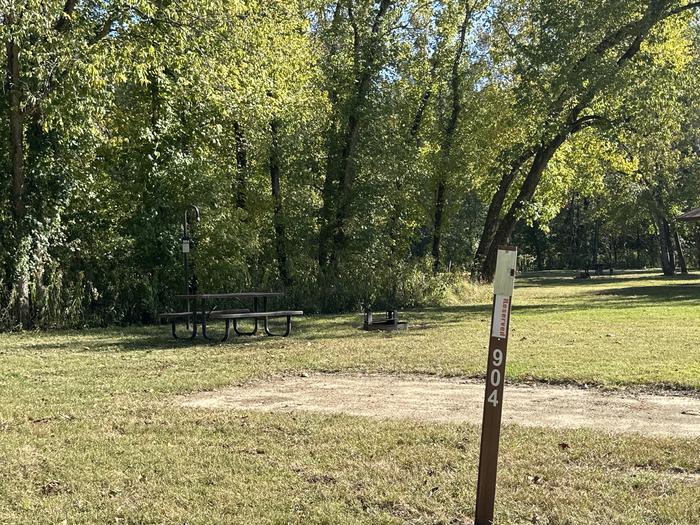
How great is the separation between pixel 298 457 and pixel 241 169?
1788 cm

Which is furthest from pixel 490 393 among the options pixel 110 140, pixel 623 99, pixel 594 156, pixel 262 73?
pixel 594 156

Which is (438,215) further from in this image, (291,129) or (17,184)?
(17,184)

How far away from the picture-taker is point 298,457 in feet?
17.4

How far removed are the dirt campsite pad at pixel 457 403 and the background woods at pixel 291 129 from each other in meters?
7.95

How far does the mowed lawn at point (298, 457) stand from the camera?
4.23 metres

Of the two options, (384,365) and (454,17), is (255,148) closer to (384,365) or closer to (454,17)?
(454,17)

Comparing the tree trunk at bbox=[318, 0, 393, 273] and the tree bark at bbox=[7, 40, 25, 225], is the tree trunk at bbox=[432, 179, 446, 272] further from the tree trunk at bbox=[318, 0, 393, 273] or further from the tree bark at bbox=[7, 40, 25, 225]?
the tree bark at bbox=[7, 40, 25, 225]

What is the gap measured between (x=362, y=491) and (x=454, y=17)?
24.1 metres

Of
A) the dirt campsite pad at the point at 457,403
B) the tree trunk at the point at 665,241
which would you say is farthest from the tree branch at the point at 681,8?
the tree trunk at the point at 665,241

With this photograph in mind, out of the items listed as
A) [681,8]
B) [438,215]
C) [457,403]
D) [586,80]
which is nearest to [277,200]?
[586,80]

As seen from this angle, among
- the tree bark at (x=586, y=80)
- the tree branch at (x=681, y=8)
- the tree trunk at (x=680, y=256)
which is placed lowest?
the tree trunk at (x=680, y=256)

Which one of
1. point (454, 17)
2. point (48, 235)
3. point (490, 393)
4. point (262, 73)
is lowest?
point (490, 393)

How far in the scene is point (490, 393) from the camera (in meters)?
3.73

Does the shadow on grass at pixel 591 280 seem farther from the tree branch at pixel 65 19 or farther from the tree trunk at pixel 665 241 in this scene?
the tree branch at pixel 65 19
